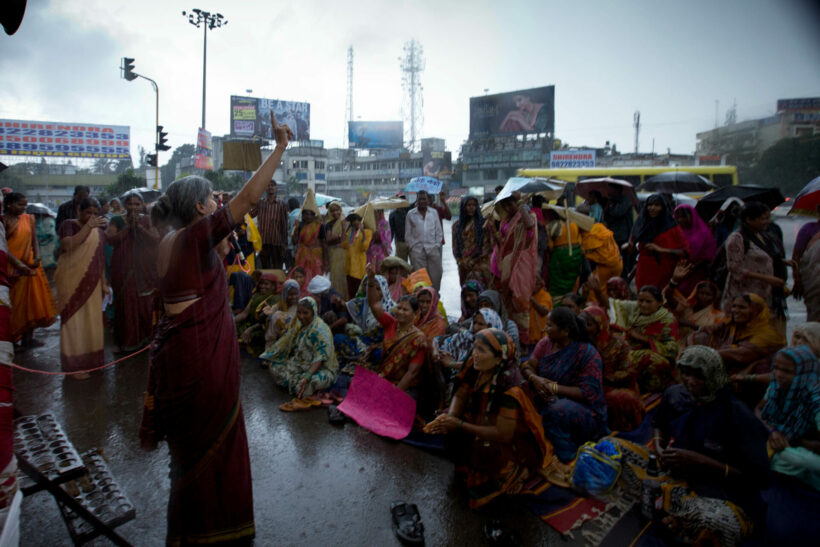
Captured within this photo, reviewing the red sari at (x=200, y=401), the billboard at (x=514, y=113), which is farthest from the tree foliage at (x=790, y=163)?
the billboard at (x=514, y=113)

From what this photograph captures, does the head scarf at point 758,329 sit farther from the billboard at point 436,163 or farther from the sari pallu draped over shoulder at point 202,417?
the billboard at point 436,163

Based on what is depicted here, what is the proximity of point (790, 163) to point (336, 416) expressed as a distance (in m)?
3.45

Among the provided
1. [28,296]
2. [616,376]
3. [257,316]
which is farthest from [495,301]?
[28,296]

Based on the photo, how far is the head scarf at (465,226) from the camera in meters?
6.48

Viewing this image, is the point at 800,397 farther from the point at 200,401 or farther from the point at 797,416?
the point at 200,401

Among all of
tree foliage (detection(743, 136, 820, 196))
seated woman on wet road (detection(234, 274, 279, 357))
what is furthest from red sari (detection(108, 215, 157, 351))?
tree foliage (detection(743, 136, 820, 196))

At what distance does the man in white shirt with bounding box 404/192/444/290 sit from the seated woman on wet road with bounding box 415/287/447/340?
2.96 metres

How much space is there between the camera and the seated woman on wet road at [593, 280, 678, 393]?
425 cm

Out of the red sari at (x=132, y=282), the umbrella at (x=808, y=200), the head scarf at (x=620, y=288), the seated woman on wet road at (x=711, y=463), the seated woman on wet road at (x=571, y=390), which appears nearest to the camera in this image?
the seated woman on wet road at (x=711, y=463)

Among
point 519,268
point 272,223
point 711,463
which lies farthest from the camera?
point 272,223

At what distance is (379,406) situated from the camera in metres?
3.98

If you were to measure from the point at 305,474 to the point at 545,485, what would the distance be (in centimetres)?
149

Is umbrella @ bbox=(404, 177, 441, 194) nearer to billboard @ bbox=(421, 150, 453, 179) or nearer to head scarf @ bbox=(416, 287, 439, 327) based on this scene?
head scarf @ bbox=(416, 287, 439, 327)

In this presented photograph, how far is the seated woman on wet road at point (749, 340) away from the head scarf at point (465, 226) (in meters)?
3.12
